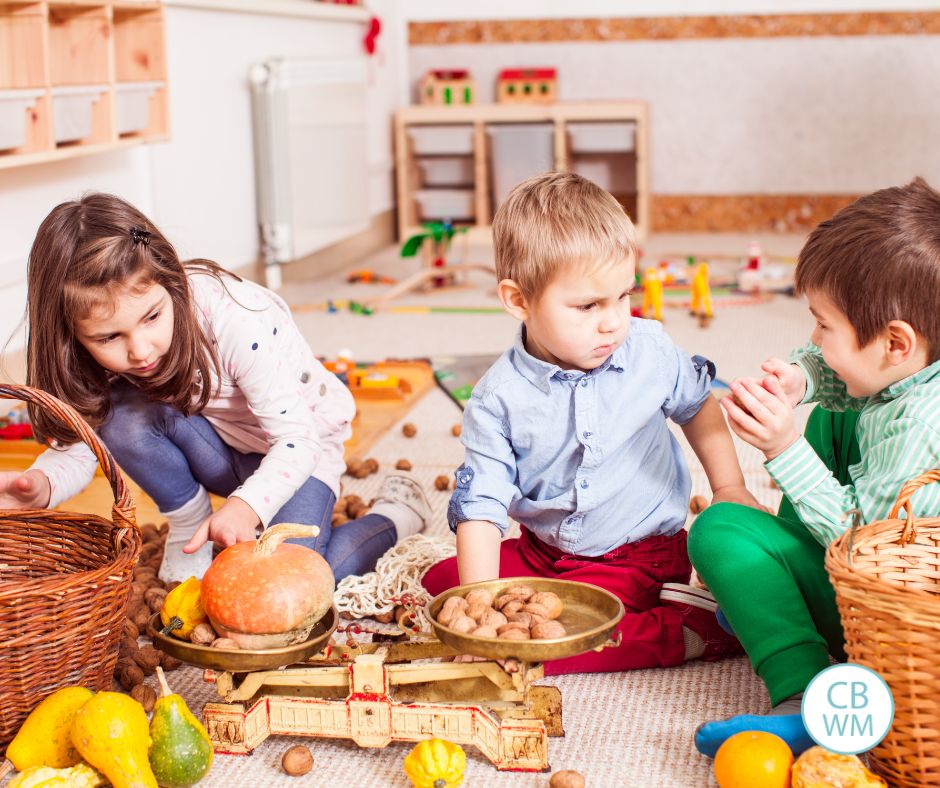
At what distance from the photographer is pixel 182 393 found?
1266 millimetres

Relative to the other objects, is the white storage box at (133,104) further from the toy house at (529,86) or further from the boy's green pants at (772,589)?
the toy house at (529,86)

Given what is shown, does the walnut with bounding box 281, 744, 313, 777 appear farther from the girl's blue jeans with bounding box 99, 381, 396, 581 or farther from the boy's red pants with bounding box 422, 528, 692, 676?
the girl's blue jeans with bounding box 99, 381, 396, 581

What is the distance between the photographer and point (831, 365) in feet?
3.47

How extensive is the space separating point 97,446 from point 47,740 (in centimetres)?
24

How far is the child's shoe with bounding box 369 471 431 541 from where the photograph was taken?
1.48 m

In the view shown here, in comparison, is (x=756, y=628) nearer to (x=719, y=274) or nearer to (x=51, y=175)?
(x=51, y=175)

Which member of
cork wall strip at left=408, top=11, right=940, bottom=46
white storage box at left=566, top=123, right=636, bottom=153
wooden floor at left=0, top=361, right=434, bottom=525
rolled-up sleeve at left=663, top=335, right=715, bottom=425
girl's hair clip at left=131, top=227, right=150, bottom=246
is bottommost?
wooden floor at left=0, top=361, right=434, bottom=525

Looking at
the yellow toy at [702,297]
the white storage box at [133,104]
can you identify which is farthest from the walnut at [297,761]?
the yellow toy at [702,297]

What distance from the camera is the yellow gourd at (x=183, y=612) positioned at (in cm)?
99

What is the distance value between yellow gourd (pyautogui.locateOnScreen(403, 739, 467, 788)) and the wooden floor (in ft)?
1.92

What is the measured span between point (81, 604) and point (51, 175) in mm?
1503

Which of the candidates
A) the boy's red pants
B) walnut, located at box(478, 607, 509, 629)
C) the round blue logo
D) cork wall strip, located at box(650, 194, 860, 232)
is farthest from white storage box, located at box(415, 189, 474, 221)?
the round blue logo

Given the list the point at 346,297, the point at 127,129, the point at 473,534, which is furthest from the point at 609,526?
the point at 346,297

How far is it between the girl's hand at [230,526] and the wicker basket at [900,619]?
54 centimetres
